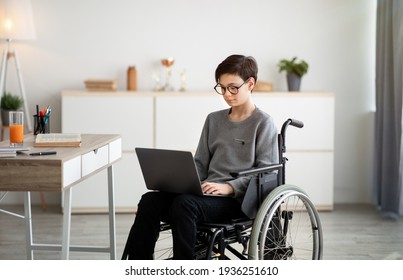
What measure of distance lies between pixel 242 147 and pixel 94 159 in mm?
635

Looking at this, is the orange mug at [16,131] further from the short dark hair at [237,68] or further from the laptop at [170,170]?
the short dark hair at [237,68]

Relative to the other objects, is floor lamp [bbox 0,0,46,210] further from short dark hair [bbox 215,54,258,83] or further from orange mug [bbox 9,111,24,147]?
short dark hair [bbox 215,54,258,83]

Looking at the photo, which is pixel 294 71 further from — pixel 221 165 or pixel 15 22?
pixel 221 165

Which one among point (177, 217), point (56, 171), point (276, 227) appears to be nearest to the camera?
point (56, 171)

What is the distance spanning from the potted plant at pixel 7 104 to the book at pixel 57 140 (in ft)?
7.55

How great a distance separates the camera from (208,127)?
3.32m

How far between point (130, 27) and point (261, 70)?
1041mm

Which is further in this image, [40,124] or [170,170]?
[40,124]

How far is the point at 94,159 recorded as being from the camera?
3270 mm

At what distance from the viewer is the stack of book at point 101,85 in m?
5.46

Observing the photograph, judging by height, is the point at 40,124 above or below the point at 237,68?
below

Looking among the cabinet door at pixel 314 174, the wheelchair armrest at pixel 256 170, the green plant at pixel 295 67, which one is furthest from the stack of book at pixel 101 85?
the wheelchair armrest at pixel 256 170

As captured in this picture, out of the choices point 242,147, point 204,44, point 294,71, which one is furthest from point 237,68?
point 204,44

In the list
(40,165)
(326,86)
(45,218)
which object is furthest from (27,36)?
(40,165)
